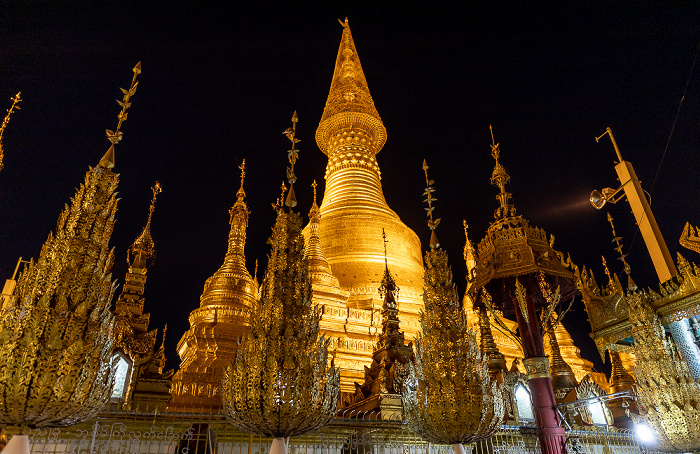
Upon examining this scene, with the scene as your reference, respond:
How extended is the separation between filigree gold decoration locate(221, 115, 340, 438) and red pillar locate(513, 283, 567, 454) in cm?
418

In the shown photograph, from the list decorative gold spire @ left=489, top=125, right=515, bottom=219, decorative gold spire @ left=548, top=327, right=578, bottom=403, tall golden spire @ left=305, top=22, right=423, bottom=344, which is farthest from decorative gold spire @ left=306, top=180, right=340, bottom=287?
decorative gold spire @ left=489, top=125, right=515, bottom=219

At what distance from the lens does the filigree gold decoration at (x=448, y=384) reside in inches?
175

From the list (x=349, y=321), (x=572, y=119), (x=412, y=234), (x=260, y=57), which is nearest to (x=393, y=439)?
(x=349, y=321)

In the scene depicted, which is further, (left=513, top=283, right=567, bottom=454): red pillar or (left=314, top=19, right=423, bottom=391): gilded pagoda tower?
(left=314, top=19, right=423, bottom=391): gilded pagoda tower

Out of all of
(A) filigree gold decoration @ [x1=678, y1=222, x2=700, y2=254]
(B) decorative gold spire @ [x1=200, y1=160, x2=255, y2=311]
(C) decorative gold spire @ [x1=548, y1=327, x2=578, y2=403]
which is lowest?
(C) decorative gold spire @ [x1=548, y1=327, x2=578, y2=403]

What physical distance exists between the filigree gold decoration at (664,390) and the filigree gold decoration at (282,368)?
568 centimetres

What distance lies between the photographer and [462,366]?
4.75m

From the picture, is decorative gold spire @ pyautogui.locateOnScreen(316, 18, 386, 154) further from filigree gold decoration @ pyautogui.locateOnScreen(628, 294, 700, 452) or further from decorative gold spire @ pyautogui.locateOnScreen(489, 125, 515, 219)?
filigree gold decoration @ pyautogui.locateOnScreen(628, 294, 700, 452)

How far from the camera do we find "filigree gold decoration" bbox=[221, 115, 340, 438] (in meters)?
3.75

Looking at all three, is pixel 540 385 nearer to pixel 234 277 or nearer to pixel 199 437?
pixel 199 437

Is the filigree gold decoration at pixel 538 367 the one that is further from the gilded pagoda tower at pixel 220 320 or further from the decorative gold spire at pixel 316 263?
the decorative gold spire at pixel 316 263

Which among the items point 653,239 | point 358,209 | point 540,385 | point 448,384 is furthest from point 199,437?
point 358,209

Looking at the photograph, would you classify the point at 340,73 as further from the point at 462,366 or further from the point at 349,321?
the point at 462,366

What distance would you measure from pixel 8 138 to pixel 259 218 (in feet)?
40.5
